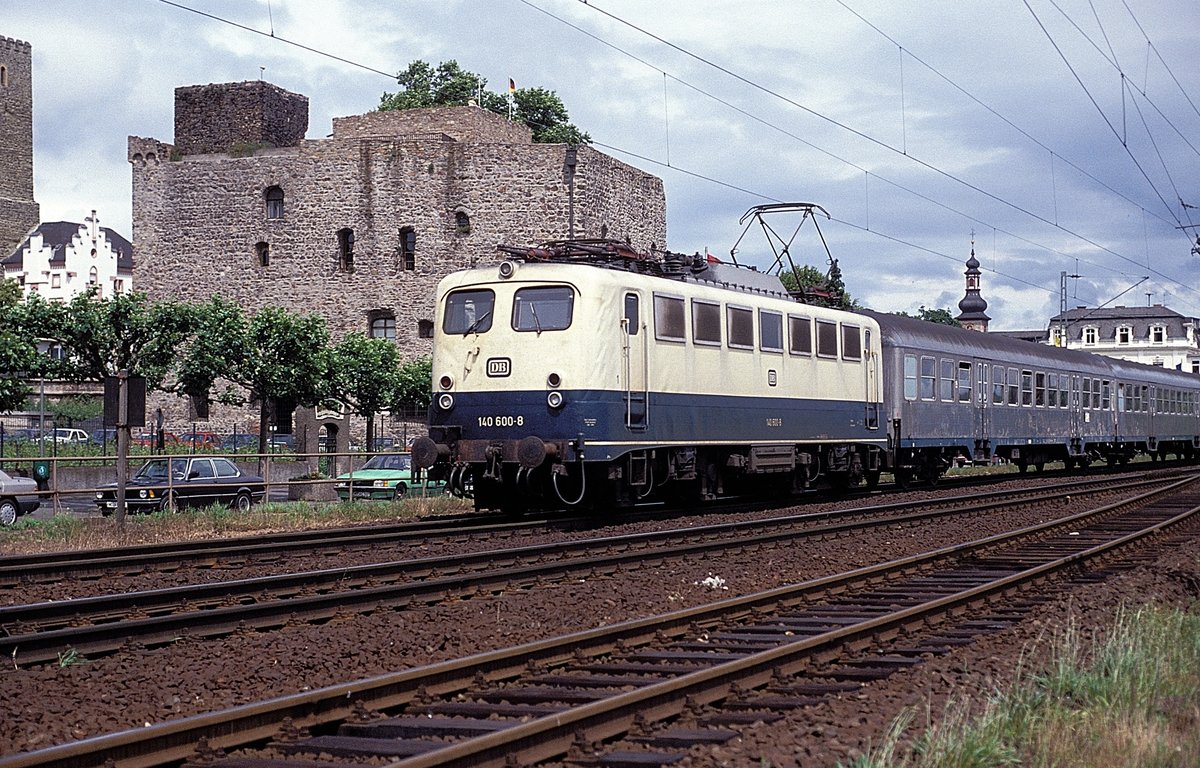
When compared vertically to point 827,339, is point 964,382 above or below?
below

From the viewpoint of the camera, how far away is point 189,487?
81.9ft

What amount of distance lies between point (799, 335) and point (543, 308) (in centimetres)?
600

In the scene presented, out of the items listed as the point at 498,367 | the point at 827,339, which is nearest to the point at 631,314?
the point at 498,367

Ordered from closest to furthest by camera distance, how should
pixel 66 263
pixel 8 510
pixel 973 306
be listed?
pixel 8 510 < pixel 66 263 < pixel 973 306

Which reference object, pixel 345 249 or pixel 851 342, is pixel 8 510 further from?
pixel 345 249

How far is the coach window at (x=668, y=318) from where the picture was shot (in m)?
18.8

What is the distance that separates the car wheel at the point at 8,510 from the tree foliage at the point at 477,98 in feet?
164

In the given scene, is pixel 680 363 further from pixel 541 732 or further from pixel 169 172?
pixel 169 172

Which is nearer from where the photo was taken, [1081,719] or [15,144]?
[1081,719]

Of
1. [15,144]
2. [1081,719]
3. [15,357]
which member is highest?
[15,144]

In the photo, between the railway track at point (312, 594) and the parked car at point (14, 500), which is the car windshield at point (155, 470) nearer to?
the parked car at point (14, 500)

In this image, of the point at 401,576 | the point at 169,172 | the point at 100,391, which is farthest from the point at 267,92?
the point at 401,576

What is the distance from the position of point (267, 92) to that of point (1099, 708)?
2325 inches

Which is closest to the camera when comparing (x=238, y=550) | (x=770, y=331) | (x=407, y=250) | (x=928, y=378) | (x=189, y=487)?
(x=238, y=550)
